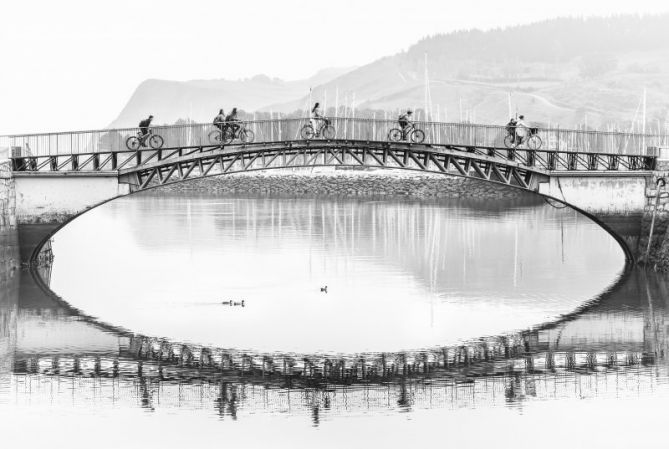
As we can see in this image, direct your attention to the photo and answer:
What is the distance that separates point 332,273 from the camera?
268 feet

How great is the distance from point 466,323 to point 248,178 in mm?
123690

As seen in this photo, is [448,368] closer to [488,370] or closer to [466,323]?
[488,370]

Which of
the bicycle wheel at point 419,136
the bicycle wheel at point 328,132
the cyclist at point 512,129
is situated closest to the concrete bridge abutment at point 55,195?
the bicycle wheel at point 328,132

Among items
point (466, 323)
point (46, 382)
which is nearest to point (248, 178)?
point (466, 323)

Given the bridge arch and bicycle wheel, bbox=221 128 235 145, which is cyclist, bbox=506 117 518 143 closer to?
the bridge arch

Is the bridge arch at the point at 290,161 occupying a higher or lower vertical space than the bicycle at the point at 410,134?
lower

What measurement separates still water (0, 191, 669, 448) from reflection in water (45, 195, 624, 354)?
261 millimetres

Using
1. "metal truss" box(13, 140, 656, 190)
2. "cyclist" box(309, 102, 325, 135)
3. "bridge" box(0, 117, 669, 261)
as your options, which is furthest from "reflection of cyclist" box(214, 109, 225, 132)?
"cyclist" box(309, 102, 325, 135)

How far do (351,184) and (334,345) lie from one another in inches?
4654

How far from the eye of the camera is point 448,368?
5259 centimetres

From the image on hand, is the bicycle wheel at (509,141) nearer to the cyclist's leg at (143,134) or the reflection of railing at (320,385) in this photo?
the cyclist's leg at (143,134)

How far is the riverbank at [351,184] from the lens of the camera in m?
164

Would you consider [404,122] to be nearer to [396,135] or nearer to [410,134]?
[410,134]

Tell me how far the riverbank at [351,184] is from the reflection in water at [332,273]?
27.8 m
